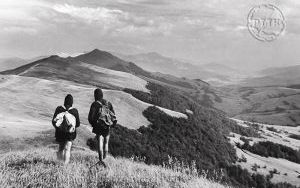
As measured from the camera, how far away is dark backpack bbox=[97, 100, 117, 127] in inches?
650

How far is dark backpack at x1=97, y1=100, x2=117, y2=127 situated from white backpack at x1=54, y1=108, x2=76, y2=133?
4.05ft

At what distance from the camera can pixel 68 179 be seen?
10.8m

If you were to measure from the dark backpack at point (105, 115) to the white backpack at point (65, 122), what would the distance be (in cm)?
124

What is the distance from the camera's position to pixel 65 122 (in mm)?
15547

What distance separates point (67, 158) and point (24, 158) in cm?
156

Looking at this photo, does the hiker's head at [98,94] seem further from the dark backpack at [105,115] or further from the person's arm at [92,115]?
the person's arm at [92,115]

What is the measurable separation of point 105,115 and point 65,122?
1699 mm

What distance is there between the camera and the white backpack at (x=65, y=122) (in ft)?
50.7

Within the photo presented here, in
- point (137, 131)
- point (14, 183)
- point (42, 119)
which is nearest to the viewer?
point (14, 183)

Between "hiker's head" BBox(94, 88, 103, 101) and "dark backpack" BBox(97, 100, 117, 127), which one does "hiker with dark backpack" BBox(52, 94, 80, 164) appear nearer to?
"dark backpack" BBox(97, 100, 117, 127)

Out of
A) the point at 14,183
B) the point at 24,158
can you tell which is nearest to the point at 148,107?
the point at 24,158

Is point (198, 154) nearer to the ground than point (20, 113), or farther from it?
nearer to the ground

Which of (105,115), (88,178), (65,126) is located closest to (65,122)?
(65,126)

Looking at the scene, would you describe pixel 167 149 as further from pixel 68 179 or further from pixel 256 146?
pixel 68 179
